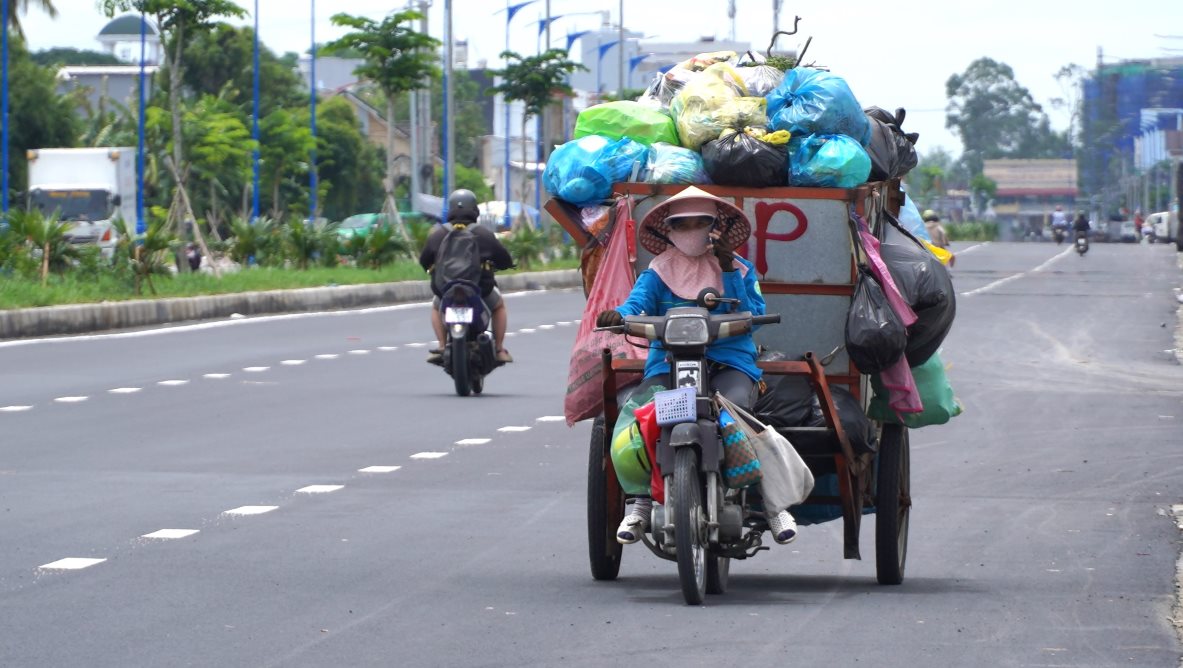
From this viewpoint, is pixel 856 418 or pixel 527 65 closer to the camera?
pixel 856 418

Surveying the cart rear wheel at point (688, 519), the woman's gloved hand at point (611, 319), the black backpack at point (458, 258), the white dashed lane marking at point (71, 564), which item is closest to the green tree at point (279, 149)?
the black backpack at point (458, 258)

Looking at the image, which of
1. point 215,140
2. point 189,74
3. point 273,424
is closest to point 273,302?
point 273,424

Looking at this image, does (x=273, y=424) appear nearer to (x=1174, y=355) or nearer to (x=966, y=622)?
(x=966, y=622)

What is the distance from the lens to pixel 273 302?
107 ft

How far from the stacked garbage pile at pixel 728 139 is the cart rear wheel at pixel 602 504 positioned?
1.05 meters

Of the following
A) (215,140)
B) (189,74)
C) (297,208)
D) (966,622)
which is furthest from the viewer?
(189,74)

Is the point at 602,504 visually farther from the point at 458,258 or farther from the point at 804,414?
the point at 458,258

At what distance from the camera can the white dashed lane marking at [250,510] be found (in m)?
10.8

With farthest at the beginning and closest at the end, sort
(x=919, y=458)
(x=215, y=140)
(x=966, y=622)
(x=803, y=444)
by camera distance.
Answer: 1. (x=215, y=140)
2. (x=919, y=458)
3. (x=803, y=444)
4. (x=966, y=622)

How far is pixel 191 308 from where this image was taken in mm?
29953

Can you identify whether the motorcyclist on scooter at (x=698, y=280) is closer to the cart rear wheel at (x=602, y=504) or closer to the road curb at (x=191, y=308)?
the cart rear wheel at (x=602, y=504)

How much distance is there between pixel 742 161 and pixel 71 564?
3.23 meters

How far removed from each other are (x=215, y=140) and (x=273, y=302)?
34149 mm

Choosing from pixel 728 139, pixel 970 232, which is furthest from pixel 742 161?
pixel 970 232
